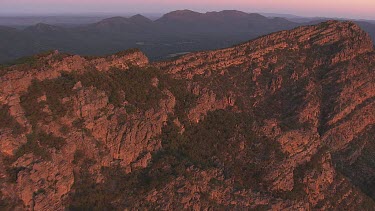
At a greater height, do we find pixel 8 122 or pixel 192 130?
pixel 8 122

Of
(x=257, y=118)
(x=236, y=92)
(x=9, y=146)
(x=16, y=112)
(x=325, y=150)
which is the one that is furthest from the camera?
(x=236, y=92)

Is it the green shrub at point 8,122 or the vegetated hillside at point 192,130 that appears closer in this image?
the green shrub at point 8,122

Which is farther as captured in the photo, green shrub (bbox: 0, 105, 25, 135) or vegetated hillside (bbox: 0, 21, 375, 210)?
vegetated hillside (bbox: 0, 21, 375, 210)

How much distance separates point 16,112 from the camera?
44.3 metres

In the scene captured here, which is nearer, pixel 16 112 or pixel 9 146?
pixel 9 146

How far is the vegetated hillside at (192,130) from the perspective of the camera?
43656 millimetres

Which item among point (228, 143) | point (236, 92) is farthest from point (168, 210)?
point (236, 92)

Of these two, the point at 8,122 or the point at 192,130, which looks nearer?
the point at 8,122

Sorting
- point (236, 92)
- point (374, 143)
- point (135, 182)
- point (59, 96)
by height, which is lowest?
point (374, 143)

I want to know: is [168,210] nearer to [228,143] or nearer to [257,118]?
[228,143]

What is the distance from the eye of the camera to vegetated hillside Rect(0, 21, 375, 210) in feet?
143

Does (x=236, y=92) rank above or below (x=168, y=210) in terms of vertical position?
above

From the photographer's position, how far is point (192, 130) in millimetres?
59781

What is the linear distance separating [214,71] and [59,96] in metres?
34.3
